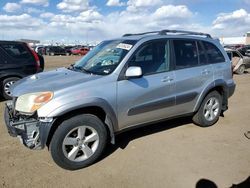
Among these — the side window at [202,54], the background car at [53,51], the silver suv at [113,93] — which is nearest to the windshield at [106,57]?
the silver suv at [113,93]

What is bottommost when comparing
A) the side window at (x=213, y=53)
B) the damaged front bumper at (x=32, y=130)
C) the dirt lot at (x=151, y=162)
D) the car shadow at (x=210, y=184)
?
the car shadow at (x=210, y=184)

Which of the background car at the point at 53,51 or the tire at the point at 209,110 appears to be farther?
the background car at the point at 53,51

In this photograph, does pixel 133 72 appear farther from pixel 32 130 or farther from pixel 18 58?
pixel 18 58

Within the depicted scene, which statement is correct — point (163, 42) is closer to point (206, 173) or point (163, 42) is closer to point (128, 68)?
point (128, 68)

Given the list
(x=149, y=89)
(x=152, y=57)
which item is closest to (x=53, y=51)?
(x=152, y=57)

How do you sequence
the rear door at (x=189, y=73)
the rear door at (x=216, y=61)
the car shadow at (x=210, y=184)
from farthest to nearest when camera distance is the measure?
the rear door at (x=216, y=61) < the rear door at (x=189, y=73) < the car shadow at (x=210, y=184)

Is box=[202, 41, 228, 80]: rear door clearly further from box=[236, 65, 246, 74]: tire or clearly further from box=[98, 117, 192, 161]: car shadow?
box=[236, 65, 246, 74]: tire

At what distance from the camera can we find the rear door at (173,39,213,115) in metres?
5.34

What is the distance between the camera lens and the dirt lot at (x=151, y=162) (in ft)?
13.1

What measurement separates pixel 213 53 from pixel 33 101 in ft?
12.4

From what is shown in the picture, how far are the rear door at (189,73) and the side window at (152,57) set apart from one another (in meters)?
0.23

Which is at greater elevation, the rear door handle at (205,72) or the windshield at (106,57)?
the windshield at (106,57)

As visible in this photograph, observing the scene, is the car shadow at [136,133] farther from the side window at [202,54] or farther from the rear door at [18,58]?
the rear door at [18,58]

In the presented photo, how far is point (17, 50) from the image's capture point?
902 centimetres
